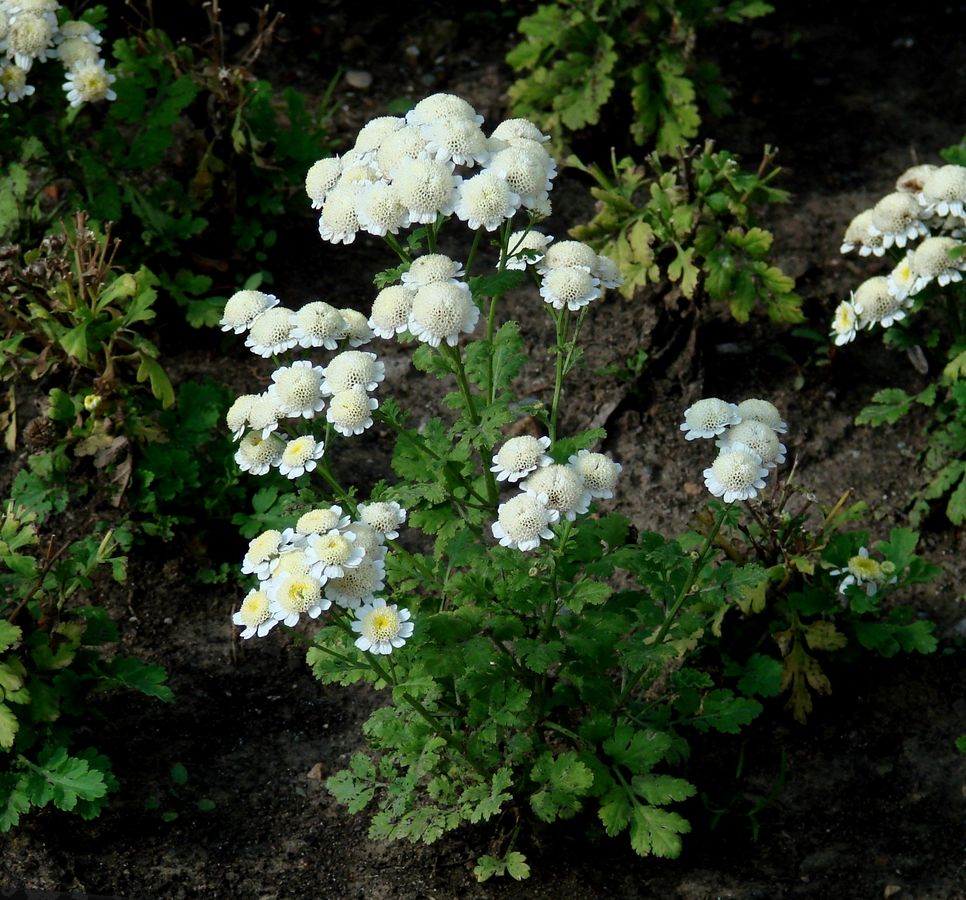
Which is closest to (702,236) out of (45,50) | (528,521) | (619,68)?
(619,68)

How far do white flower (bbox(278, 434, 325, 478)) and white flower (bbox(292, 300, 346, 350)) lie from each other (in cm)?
21

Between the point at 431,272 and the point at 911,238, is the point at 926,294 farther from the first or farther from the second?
the point at 431,272

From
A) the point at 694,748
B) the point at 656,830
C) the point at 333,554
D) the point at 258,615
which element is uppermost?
the point at 333,554

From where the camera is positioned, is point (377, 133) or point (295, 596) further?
point (377, 133)

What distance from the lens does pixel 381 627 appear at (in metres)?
2.66

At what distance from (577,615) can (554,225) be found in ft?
8.27

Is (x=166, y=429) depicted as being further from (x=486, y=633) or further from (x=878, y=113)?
(x=878, y=113)

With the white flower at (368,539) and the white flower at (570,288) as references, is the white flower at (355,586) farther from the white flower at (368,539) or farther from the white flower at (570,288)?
the white flower at (570,288)

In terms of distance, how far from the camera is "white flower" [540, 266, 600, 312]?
288cm

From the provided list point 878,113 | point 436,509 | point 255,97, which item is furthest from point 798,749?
point 878,113

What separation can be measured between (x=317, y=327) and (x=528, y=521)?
24.5 inches

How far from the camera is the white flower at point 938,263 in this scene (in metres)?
4.01

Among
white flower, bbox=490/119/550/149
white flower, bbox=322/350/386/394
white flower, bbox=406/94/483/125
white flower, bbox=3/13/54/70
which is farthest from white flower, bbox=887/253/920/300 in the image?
white flower, bbox=3/13/54/70

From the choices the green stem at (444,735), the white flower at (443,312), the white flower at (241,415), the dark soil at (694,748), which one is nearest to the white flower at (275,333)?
A: the white flower at (241,415)
